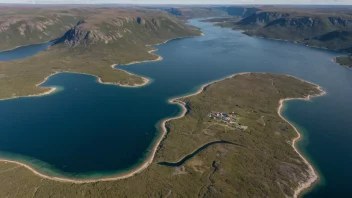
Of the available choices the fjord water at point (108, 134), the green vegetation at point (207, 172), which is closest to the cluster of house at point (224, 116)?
the green vegetation at point (207, 172)

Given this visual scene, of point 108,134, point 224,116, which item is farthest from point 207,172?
point 108,134

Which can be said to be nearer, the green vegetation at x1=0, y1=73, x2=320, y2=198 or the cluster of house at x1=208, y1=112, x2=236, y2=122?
the green vegetation at x1=0, y1=73, x2=320, y2=198

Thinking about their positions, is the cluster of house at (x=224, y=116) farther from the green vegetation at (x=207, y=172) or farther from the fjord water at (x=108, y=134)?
the fjord water at (x=108, y=134)

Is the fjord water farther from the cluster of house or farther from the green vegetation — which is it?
the cluster of house

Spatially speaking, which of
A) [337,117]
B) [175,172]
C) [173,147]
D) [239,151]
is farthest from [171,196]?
[337,117]

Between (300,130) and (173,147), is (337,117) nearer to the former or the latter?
(300,130)

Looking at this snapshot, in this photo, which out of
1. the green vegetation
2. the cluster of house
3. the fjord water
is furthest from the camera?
the cluster of house

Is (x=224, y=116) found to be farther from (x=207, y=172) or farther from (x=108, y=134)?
(x=108, y=134)

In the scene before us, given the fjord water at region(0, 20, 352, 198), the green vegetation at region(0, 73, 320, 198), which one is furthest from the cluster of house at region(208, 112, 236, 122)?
the fjord water at region(0, 20, 352, 198)
